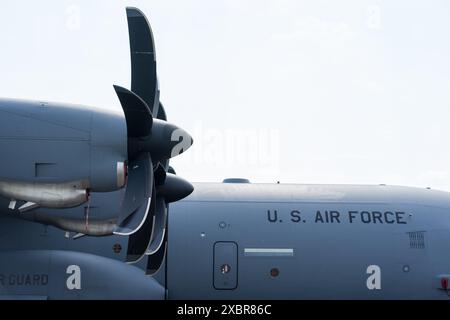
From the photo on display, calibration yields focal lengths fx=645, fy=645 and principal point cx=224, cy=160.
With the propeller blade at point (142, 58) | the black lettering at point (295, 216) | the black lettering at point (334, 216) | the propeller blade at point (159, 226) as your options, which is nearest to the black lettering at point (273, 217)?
the black lettering at point (295, 216)

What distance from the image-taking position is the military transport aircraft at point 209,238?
1338 cm

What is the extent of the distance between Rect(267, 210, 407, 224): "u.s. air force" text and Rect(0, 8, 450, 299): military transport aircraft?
0.03 meters

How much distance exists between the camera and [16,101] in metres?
11.9

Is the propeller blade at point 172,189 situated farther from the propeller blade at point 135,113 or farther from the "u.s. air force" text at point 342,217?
the "u.s. air force" text at point 342,217

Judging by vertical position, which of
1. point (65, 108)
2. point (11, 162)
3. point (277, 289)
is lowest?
point (277, 289)

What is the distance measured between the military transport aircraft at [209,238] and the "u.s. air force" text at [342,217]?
30mm

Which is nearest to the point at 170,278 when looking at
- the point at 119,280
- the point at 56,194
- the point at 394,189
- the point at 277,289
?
the point at 119,280

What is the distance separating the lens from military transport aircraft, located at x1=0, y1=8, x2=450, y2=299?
13.4 meters

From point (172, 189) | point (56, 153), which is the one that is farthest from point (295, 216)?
point (56, 153)

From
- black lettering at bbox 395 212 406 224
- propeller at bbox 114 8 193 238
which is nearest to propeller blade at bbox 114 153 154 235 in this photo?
propeller at bbox 114 8 193 238

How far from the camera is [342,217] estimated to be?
17.7m

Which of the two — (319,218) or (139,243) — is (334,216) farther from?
(139,243)
